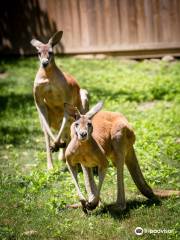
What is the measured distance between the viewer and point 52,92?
25.3ft

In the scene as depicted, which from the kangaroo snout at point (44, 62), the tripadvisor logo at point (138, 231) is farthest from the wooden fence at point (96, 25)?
the tripadvisor logo at point (138, 231)

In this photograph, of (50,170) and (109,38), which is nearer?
(50,170)

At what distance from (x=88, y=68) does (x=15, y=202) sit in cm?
707

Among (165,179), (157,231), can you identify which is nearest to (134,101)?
(165,179)

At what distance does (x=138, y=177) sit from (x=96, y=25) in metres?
8.22

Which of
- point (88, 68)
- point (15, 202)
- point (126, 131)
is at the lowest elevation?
point (88, 68)

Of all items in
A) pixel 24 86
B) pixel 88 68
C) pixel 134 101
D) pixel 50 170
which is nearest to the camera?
pixel 50 170

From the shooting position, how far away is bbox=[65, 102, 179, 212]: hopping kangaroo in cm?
576

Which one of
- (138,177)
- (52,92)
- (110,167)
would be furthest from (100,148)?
(52,92)

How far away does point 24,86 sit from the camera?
40.1ft

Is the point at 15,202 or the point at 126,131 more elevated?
the point at 126,131

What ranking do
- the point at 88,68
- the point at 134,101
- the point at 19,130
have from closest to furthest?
the point at 19,130 → the point at 134,101 → the point at 88,68

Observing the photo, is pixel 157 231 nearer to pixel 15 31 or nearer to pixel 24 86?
pixel 24 86

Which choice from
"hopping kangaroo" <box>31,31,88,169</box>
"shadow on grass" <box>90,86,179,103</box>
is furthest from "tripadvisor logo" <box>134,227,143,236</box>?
"shadow on grass" <box>90,86,179,103</box>
